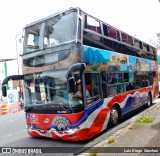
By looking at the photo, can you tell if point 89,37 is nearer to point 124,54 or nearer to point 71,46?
point 71,46

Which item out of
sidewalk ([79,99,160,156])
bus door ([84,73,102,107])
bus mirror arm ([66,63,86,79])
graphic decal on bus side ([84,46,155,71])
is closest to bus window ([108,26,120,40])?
graphic decal on bus side ([84,46,155,71])

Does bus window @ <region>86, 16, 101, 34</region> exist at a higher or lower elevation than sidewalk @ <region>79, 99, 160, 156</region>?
higher

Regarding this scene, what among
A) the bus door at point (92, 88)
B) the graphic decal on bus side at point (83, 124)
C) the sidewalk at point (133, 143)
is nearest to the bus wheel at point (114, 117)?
the graphic decal on bus side at point (83, 124)

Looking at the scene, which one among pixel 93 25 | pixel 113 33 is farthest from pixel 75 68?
pixel 113 33

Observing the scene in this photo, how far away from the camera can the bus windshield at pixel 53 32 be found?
23.1 ft

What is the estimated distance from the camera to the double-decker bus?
22.3 ft

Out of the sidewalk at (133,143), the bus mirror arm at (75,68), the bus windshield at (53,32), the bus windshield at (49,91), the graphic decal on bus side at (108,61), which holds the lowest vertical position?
the sidewalk at (133,143)

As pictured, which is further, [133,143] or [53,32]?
[53,32]

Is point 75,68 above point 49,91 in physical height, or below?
above

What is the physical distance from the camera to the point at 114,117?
8766 mm

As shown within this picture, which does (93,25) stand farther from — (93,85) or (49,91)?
(49,91)

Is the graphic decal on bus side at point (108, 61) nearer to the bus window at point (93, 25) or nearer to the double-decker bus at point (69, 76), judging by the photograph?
the double-decker bus at point (69, 76)

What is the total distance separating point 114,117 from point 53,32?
3.79 metres

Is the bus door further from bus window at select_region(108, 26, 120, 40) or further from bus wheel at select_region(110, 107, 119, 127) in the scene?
bus window at select_region(108, 26, 120, 40)
